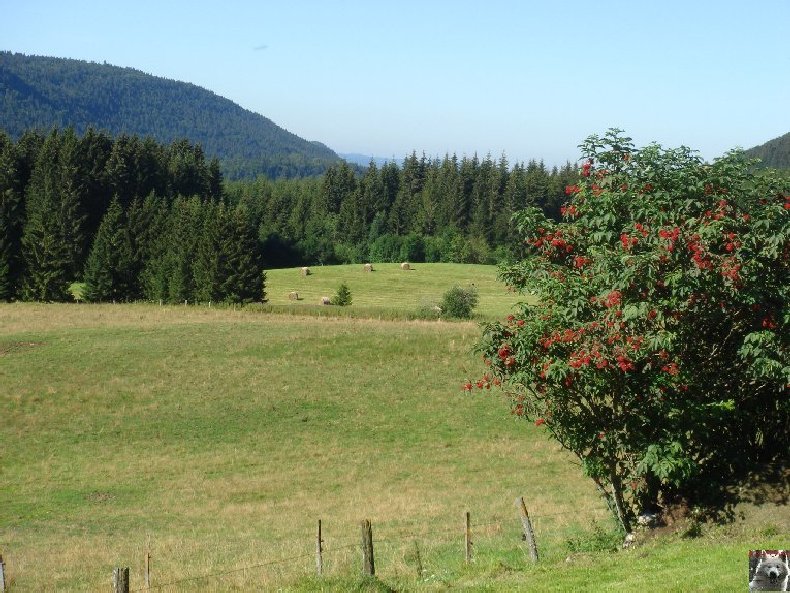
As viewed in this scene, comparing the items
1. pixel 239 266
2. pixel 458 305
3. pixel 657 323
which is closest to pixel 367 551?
pixel 657 323

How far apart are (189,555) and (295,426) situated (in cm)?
1829

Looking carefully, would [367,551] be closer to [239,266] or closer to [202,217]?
[239,266]

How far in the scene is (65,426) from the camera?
127 feet

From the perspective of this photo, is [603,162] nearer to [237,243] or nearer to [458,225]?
[237,243]

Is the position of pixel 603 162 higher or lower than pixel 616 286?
higher

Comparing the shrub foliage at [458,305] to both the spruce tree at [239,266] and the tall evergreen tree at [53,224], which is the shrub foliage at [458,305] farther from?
the tall evergreen tree at [53,224]

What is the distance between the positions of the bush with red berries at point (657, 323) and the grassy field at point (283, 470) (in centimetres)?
175

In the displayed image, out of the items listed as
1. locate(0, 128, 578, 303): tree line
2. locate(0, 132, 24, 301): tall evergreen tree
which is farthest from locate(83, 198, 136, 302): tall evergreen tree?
locate(0, 132, 24, 301): tall evergreen tree

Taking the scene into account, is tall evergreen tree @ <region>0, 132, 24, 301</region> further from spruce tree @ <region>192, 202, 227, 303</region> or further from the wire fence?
the wire fence

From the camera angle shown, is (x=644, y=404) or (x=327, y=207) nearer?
(x=644, y=404)

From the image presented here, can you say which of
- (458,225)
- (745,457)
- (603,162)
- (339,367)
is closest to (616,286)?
(603,162)

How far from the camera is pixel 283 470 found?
33.1 metres

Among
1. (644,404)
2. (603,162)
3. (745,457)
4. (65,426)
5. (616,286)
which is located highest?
(603,162)

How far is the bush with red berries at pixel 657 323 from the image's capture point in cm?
1352
